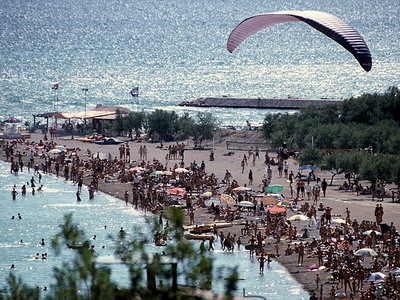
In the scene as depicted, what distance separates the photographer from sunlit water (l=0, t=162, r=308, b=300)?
96.6 feet

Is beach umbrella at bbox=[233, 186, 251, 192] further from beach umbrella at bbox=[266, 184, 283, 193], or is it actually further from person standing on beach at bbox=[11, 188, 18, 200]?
person standing on beach at bbox=[11, 188, 18, 200]

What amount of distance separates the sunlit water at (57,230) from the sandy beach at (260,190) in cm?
65

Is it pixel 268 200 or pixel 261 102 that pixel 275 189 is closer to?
pixel 268 200

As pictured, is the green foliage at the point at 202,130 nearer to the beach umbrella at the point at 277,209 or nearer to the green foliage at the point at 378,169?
the green foliage at the point at 378,169

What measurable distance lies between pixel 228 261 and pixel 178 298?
20.2m

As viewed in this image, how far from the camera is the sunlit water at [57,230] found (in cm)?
2944

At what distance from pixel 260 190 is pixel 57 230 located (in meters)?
10.0

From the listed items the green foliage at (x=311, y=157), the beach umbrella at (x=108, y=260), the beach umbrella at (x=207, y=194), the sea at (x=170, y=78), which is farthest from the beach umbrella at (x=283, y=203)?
the sea at (x=170, y=78)

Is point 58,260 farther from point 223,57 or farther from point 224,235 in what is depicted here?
point 223,57

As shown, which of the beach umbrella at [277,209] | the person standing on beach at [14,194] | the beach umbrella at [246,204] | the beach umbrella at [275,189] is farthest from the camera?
the person standing on beach at [14,194]

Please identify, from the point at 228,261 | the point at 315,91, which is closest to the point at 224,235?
the point at 228,261

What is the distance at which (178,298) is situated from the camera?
11.7m

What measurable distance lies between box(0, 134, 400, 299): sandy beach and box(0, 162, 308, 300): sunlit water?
65 centimetres

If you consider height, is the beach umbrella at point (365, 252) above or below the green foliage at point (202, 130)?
below
